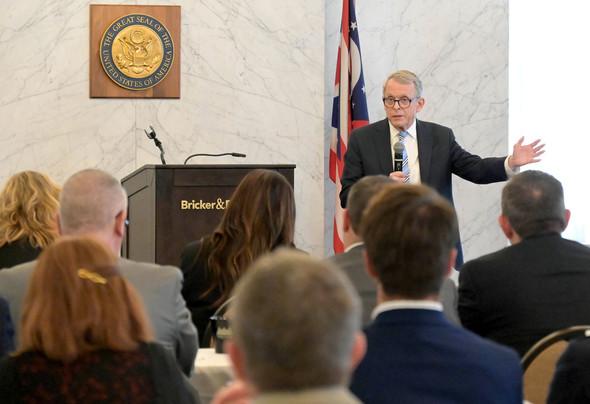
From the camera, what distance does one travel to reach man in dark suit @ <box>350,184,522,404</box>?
1899 millimetres

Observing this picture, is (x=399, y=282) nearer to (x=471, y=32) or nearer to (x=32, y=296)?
(x=32, y=296)

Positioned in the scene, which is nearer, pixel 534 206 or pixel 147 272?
pixel 147 272

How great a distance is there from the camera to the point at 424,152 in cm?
597

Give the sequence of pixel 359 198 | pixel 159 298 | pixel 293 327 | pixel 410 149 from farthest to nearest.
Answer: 1. pixel 410 149
2. pixel 359 198
3. pixel 159 298
4. pixel 293 327

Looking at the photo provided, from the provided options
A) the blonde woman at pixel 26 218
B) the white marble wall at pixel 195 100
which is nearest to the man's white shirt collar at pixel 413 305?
the blonde woman at pixel 26 218

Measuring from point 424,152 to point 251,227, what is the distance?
7.66 ft

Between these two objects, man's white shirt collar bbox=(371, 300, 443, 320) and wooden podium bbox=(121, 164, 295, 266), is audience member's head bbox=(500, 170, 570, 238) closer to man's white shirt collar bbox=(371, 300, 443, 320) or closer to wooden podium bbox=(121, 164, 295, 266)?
man's white shirt collar bbox=(371, 300, 443, 320)

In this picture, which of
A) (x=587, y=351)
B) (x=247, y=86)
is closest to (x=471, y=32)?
(x=247, y=86)

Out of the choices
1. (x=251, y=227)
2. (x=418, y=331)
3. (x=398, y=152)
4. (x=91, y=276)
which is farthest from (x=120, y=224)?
(x=398, y=152)

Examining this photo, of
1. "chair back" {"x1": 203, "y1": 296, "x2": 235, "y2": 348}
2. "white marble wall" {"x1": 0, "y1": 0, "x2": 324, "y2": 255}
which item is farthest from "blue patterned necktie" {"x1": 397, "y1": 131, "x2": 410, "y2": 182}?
"chair back" {"x1": 203, "y1": 296, "x2": 235, "y2": 348}

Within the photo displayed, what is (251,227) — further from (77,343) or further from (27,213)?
(77,343)

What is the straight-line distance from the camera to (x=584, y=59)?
8.55m

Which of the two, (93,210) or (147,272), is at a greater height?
(93,210)

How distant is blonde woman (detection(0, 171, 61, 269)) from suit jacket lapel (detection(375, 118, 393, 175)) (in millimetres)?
2255
